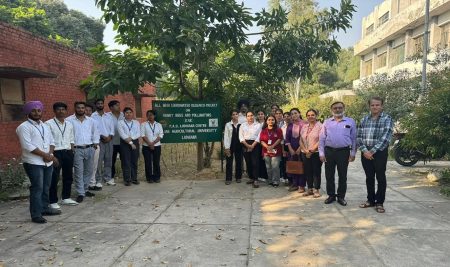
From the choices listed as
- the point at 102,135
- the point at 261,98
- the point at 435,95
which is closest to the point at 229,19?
the point at 261,98

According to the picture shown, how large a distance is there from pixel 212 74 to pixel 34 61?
4308 mm

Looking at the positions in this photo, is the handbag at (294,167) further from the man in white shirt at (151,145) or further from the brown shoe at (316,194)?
the man in white shirt at (151,145)

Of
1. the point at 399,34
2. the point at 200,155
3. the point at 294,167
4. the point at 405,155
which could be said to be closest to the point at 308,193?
the point at 294,167

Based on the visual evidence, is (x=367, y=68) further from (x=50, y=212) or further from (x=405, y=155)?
(x=50, y=212)

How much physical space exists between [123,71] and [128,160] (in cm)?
187

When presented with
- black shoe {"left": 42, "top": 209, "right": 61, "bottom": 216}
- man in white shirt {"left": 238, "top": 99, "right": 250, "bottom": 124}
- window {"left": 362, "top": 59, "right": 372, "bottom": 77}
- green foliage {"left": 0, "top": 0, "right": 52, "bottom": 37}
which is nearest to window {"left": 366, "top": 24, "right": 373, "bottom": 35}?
window {"left": 362, "top": 59, "right": 372, "bottom": 77}

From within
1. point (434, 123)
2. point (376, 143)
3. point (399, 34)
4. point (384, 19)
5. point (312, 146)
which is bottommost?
point (312, 146)

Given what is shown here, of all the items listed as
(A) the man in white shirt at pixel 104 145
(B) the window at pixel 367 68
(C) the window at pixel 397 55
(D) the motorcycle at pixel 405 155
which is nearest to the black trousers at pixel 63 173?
(A) the man in white shirt at pixel 104 145

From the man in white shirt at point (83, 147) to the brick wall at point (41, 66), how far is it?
2.40 m

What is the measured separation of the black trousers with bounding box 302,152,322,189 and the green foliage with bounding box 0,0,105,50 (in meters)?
21.6

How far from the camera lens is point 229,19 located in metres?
7.16

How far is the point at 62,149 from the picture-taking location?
5578 millimetres

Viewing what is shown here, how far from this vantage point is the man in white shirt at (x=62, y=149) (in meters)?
5.46

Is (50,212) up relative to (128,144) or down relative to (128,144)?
down
